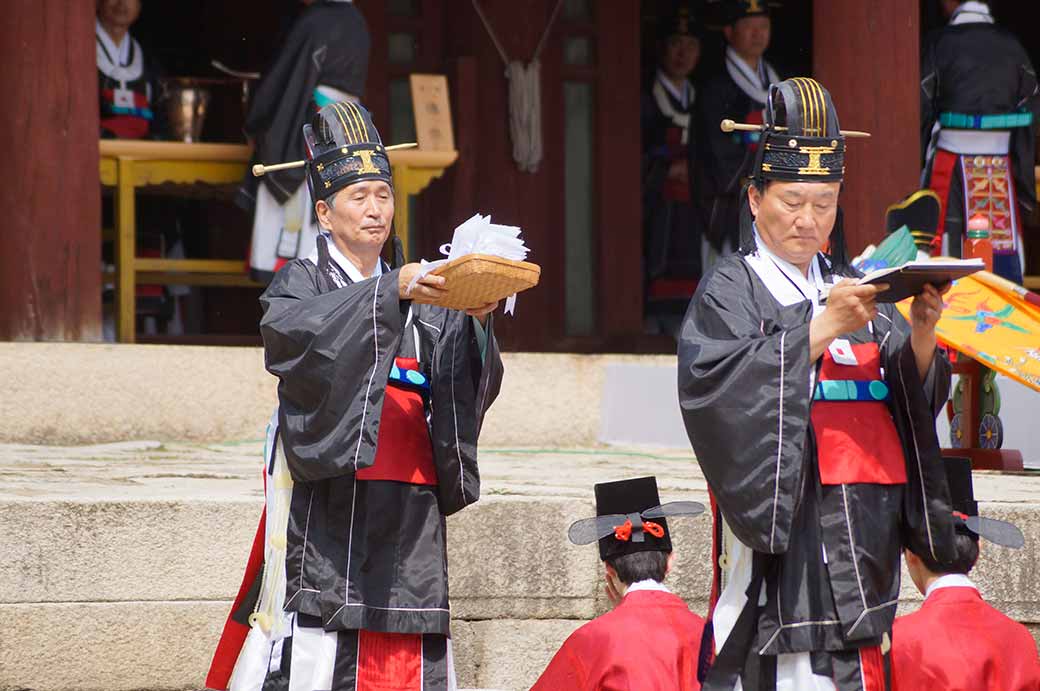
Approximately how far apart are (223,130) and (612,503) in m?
A: 6.79

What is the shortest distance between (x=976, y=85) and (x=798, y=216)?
572 centimetres

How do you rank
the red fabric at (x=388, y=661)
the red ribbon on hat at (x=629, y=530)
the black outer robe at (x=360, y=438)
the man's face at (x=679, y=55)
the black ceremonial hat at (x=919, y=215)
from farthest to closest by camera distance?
1. the man's face at (x=679, y=55)
2. the black ceremonial hat at (x=919, y=215)
3. the red ribbon on hat at (x=629, y=530)
4. the red fabric at (x=388, y=661)
5. the black outer robe at (x=360, y=438)

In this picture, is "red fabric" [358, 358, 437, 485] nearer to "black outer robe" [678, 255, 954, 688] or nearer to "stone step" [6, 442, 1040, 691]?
"black outer robe" [678, 255, 954, 688]

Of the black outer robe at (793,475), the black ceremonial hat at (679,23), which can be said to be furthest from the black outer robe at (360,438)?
the black ceremonial hat at (679,23)

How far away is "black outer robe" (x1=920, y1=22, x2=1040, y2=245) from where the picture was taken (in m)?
9.23

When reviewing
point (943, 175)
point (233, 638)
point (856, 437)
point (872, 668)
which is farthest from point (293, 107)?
point (872, 668)

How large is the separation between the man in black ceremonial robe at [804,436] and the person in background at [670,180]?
6793mm

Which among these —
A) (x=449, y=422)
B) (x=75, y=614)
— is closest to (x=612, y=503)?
(x=449, y=422)

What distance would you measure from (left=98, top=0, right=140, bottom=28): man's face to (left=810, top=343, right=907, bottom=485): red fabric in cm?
601

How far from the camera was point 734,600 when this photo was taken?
3.88 metres

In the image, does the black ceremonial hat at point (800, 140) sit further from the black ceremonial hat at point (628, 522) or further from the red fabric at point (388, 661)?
the red fabric at point (388, 661)

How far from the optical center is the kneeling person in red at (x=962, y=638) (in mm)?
4316

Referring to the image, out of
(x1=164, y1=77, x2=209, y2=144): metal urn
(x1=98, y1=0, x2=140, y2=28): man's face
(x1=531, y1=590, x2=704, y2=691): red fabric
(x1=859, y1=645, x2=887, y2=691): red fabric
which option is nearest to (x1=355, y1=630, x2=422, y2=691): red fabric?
(x1=531, y1=590, x2=704, y2=691): red fabric

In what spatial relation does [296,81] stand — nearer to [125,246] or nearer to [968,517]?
[125,246]
